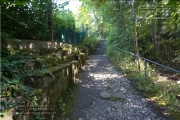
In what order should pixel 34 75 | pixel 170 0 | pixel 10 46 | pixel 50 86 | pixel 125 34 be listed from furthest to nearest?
pixel 125 34, pixel 10 46, pixel 50 86, pixel 34 75, pixel 170 0

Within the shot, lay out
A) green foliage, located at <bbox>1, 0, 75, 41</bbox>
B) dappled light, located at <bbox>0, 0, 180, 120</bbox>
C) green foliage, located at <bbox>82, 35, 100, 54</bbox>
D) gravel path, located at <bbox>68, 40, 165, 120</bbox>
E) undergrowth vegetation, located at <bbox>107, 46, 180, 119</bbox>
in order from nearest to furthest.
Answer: dappled light, located at <bbox>0, 0, 180, 120</bbox> < gravel path, located at <bbox>68, 40, 165, 120</bbox> < undergrowth vegetation, located at <bbox>107, 46, 180, 119</bbox> < green foliage, located at <bbox>1, 0, 75, 41</bbox> < green foliage, located at <bbox>82, 35, 100, 54</bbox>

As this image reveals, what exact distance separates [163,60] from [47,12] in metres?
6.33

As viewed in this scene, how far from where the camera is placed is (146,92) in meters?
4.75

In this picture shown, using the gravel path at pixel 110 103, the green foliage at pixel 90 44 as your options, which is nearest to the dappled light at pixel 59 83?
the gravel path at pixel 110 103

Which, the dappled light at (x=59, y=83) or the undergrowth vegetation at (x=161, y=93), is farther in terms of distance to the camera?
the undergrowth vegetation at (x=161, y=93)

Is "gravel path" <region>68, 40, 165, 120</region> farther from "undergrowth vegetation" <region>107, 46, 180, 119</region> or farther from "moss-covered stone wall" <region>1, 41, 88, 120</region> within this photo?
"moss-covered stone wall" <region>1, 41, 88, 120</region>

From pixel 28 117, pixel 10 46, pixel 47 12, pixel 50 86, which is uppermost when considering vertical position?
pixel 47 12

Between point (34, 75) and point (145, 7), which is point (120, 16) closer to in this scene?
point (145, 7)

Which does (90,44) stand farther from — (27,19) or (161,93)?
(161,93)

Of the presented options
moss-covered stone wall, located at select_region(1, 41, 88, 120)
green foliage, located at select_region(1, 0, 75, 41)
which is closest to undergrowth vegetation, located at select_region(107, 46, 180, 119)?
moss-covered stone wall, located at select_region(1, 41, 88, 120)

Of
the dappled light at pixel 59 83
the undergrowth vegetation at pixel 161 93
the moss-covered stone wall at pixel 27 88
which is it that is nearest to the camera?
the moss-covered stone wall at pixel 27 88

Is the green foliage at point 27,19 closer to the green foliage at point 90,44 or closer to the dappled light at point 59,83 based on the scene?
the dappled light at point 59,83

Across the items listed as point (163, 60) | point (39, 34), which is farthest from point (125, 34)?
point (39, 34)

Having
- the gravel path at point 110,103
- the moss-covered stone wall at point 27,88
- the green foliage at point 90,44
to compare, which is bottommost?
the gravel path at point 110,103
